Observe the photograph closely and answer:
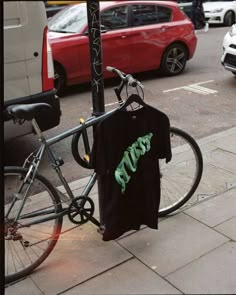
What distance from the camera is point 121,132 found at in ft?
8.89

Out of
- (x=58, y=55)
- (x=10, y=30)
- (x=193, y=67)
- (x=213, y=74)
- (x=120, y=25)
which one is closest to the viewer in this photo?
(x=10, y=30)

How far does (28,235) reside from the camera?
303 centimetres

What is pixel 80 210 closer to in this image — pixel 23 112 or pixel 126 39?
pixel 23 112

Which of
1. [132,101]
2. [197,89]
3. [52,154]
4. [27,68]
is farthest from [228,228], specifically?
[197,89]

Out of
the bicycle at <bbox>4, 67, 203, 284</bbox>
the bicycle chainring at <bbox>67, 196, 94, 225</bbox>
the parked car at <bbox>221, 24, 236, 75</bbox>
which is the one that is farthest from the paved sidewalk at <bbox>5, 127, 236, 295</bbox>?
the parked car at <bbox>221, 24, 236, 75</bbox>

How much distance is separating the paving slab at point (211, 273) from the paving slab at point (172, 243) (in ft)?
0.18

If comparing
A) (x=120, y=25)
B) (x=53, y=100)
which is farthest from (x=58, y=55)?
(x=53, y=100)

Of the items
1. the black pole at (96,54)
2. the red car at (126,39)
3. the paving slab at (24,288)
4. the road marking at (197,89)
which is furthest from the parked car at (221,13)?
the paving slab at (24,288)

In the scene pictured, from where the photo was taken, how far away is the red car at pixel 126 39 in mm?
7535

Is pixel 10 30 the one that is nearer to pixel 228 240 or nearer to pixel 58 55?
pixel 228 240

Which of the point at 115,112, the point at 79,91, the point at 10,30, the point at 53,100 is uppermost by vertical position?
the point at 10,30

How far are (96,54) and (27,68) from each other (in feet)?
4.83

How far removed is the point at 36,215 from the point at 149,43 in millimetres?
6006

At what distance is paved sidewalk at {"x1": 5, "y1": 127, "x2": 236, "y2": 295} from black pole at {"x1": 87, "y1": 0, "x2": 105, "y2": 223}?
0.35 metres
